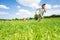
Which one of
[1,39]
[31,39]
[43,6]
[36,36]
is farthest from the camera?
[43,6]

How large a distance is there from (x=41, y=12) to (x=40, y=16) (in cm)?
46

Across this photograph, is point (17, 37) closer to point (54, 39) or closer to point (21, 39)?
point (21, 39)

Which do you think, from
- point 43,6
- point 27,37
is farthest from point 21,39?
point 43,6

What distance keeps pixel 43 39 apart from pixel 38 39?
138mm

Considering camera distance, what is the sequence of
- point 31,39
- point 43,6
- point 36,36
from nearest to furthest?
point 31,39, point 36,36, point 43,6

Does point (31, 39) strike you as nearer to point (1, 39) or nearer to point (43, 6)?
point (1, 39)

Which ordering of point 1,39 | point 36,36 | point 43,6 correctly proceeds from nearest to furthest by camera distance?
point 36,36 → point 1,39 → point 43,6

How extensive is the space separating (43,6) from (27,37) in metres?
8.74

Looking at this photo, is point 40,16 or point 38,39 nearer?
point 38,39

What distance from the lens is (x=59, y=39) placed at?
5465 millimetres

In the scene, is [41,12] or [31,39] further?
[41,12]

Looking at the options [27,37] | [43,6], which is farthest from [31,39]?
[43,6]

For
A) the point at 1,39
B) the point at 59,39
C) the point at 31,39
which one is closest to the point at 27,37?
the point at 31,39

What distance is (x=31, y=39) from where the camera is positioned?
17.0ft
